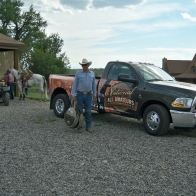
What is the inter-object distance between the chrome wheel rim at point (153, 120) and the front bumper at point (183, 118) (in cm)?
43

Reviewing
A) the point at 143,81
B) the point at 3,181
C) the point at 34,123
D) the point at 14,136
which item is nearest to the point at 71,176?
the point at 3,181

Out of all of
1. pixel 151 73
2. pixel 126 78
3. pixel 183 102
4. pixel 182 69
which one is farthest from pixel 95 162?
pixel 182 69

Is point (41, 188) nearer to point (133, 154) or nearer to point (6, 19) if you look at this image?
point (133, 154)

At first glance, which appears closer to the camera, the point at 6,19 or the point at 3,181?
the point at 3,181

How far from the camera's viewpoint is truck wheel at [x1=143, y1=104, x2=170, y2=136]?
8.16 metres

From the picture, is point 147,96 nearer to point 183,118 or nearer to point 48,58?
point 183,118

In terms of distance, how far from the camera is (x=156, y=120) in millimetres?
8344

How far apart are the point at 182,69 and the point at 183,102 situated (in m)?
47.1

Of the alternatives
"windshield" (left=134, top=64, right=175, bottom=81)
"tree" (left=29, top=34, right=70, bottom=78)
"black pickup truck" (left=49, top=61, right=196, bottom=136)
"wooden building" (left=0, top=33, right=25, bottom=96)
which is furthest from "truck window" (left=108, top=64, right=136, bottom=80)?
"tree" (left=29, top=34, right=70, bottom=78)

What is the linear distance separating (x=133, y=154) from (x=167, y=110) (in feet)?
6.97

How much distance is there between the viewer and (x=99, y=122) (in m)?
10.4

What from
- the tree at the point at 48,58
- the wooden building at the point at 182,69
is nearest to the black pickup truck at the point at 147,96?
the wooden building at the point at 182,69

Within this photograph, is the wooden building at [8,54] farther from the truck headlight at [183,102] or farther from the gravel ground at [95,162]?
the truck headlight at [183,102]

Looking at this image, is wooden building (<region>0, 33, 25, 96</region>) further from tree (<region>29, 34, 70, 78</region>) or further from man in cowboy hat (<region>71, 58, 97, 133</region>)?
tree (<region>29, 34, 70, 78</region>)
